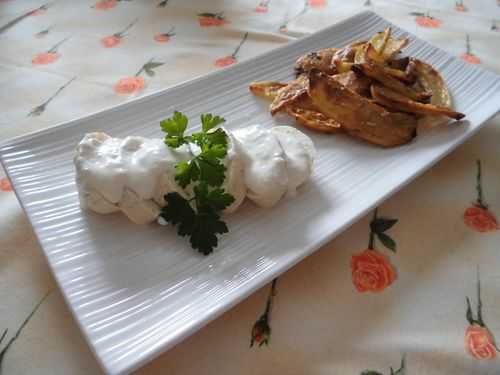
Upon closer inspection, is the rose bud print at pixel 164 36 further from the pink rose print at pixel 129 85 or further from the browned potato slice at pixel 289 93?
the browned potato slice at pixel 289 93

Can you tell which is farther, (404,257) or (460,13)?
(460,13)

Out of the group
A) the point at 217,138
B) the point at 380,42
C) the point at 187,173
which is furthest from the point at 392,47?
the point at 187,173

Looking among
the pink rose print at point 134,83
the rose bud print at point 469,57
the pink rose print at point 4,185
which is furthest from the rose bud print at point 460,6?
the pink rose print at point 4,185

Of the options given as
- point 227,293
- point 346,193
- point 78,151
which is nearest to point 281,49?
point 346,193

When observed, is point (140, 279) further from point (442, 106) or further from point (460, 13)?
point (460, 13)

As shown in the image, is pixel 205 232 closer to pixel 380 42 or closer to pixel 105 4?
pixel 380 42

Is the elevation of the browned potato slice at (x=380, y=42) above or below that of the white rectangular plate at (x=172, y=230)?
above
